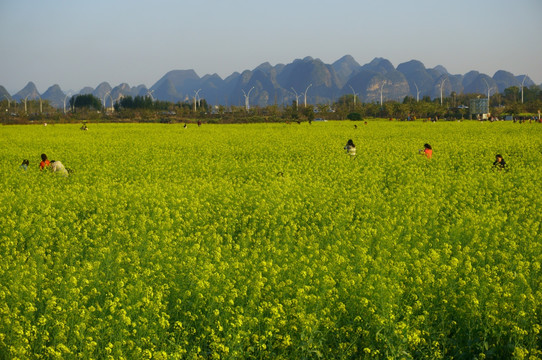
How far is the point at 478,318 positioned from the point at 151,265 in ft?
16.9

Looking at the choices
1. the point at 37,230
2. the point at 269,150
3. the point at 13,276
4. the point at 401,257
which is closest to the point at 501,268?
the point at 401,257

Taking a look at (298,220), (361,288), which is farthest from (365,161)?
(361,288)

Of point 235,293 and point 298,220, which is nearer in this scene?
point 235,293

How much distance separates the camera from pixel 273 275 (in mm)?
7895

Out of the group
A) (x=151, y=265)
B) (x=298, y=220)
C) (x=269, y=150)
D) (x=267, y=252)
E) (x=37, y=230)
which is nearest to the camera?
(x=151, y=265)

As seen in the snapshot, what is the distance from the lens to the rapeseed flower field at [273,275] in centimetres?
618

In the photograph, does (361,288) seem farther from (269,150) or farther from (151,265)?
(269,150)

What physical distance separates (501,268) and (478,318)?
1.92m

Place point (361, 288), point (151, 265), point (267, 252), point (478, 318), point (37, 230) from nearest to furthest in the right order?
point (478, 318), point (361, 288), point (151, 265), point (267, 252), point (37, 230)

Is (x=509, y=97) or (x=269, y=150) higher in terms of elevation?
(x=509, y=97)

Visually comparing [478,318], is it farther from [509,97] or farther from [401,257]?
[509,97]

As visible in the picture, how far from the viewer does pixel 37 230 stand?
11.4m

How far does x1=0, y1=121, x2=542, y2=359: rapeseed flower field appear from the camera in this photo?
6180mm

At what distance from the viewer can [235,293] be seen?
272 inches
